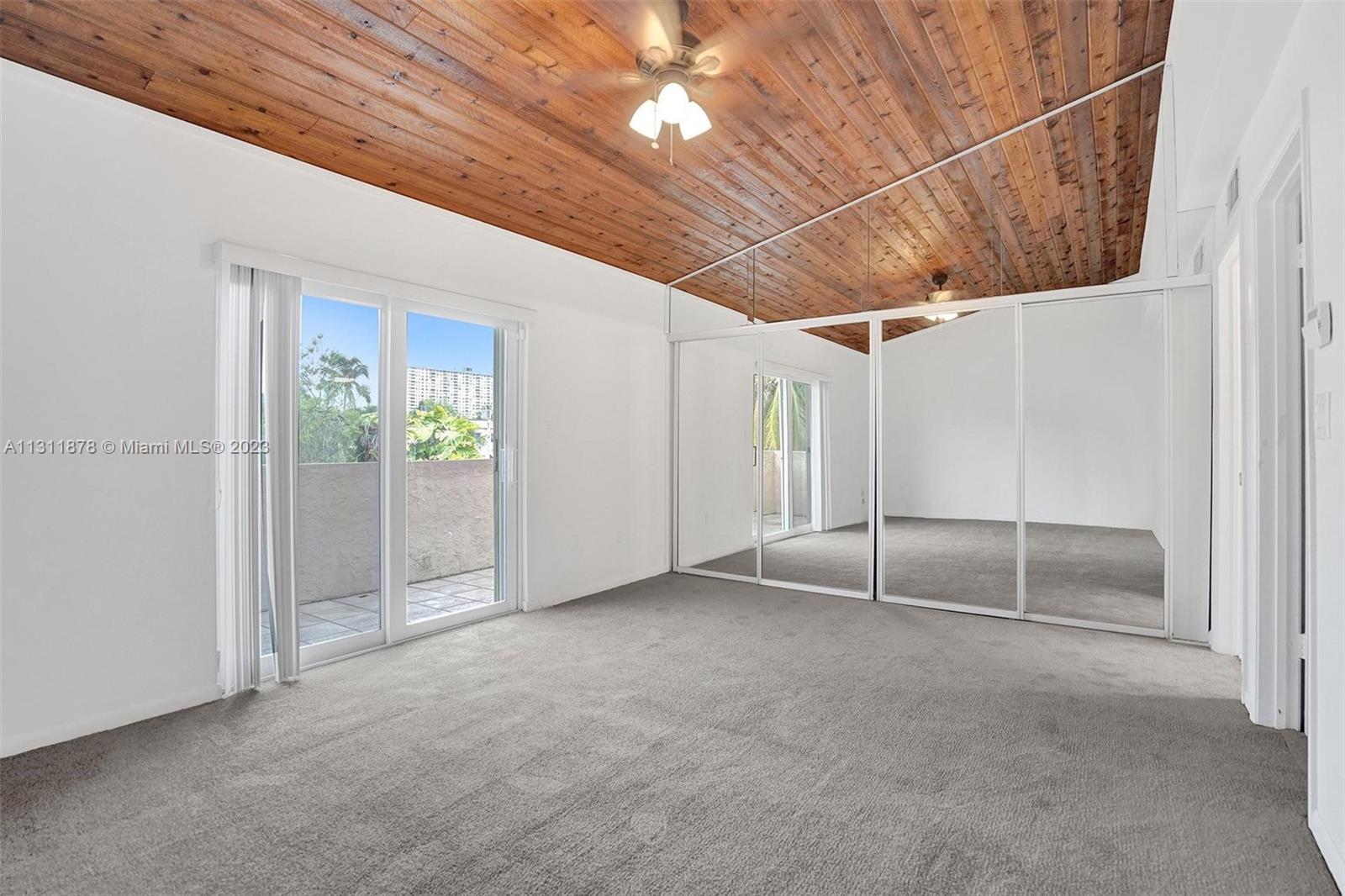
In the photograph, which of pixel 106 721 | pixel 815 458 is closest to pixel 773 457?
pixel 815 458

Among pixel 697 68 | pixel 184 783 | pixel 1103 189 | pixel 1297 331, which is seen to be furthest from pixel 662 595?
pixel 1103 189

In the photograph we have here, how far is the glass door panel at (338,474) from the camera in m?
3.57

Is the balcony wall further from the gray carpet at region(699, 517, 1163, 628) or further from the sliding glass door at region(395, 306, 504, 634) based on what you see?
the gray carpet at region(699, 517, 1163, 628)

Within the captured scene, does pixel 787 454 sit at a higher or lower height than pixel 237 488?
higher

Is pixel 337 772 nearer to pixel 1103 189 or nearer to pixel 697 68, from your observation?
pixel 697 68

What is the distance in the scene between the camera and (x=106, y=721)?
2746mm

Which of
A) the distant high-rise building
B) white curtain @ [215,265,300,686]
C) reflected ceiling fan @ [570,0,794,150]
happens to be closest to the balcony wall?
white curtain @ [215,265,300,686]

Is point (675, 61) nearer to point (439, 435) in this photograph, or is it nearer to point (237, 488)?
point (439, 435)

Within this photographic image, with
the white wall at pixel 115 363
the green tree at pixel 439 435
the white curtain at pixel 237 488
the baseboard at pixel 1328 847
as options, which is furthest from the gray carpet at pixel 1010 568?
the white wall at pixel 115 363

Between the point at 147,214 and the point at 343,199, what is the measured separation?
0.95 metres

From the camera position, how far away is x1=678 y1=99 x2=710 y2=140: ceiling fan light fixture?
2.93 metres

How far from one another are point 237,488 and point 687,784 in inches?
98.3

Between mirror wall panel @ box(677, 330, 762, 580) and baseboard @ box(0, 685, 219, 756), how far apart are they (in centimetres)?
393

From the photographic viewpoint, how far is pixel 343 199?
3.62 meters
